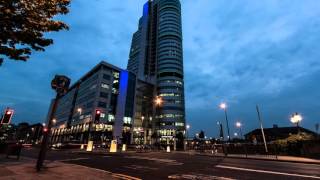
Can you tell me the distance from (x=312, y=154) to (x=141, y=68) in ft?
453

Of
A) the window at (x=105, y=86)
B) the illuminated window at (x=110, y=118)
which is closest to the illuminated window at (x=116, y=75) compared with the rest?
the window at (x=105, y=86)

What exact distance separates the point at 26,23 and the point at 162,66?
132 metres

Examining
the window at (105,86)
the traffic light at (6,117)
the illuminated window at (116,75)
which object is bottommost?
the traffic light at (6,117)

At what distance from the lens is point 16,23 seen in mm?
7812

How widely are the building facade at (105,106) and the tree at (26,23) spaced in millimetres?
76454

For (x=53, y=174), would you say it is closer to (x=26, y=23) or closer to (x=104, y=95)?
(x=26, y=23)

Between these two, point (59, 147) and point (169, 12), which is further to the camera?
point (169, 12)

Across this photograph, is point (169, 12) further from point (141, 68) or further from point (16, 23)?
point (16, 23)

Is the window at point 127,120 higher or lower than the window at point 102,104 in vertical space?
lower

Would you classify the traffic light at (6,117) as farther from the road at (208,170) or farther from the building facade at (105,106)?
the building facade at (105,106)

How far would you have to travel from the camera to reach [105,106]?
8962cm

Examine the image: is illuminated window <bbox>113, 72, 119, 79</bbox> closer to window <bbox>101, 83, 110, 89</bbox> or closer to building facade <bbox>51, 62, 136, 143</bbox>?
building facade <bbox>51, 62, 136, 143</bbox>

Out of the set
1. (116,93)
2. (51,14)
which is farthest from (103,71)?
(51,14)

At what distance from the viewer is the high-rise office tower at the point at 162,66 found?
406 feet
